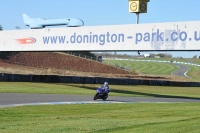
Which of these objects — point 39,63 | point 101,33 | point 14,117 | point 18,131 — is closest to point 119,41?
point 101,33

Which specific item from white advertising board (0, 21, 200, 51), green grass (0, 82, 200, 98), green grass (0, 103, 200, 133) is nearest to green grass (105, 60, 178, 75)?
green grass (0, 82, 200, 98)

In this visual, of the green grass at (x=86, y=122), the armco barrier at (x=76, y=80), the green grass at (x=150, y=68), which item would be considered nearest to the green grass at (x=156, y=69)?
the green grass at (x=150, y=68)

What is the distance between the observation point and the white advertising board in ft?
93.5

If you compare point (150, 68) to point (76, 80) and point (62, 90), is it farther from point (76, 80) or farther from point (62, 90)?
point (62, 90)

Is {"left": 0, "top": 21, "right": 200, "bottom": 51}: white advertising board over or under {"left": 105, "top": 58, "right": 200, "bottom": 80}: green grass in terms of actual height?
over

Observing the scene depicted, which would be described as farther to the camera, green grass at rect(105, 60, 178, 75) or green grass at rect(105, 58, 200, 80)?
green grass at rect(105, 60, 178, 75)

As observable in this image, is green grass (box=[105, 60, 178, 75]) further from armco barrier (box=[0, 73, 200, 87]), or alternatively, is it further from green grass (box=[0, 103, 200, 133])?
green grass (box=[0, 103, 200, 133])

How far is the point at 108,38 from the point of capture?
3225 centimetres

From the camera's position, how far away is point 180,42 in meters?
28.5

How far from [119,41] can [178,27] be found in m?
4.44

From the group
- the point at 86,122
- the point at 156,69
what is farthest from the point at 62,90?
the point at 156,69

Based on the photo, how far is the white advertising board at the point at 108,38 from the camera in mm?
28495

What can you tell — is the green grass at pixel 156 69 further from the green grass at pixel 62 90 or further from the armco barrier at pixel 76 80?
the green grass at pixel 62 90

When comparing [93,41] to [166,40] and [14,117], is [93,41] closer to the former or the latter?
[166,40]
